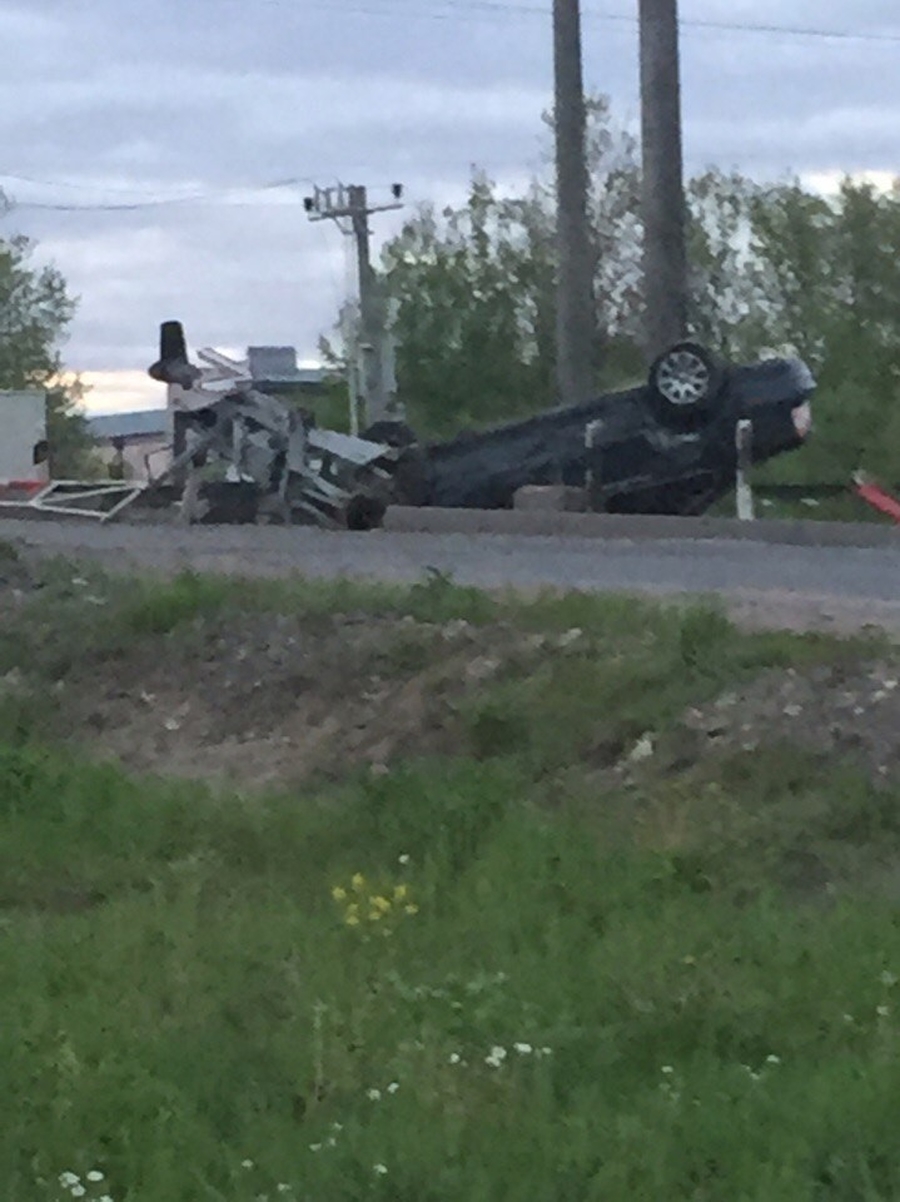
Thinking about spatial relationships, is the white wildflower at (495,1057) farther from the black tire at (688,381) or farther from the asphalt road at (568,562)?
the black tire at (688,381)

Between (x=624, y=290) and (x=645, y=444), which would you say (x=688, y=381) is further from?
(x=624, y=290)

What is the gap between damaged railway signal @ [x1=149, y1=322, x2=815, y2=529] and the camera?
20.6 m

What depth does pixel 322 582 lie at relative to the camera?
12844 mm

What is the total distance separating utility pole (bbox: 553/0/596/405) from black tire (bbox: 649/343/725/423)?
7.46m

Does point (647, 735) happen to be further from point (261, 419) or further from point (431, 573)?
point (261, 419)

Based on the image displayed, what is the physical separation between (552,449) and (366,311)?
20.9 meters

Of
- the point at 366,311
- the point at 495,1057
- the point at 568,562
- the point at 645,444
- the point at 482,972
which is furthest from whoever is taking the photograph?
the point at 366,311

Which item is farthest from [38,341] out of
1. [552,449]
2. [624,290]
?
[552,449]

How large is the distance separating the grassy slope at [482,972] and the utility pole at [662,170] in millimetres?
14850

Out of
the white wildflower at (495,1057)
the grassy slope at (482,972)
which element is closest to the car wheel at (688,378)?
the grassy slope at (482,972)

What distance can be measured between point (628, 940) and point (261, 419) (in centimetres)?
1588

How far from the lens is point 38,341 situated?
243 ft

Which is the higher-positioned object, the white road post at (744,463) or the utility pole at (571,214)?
the utility pole at (571,214)

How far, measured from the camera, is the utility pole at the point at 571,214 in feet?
92.6
